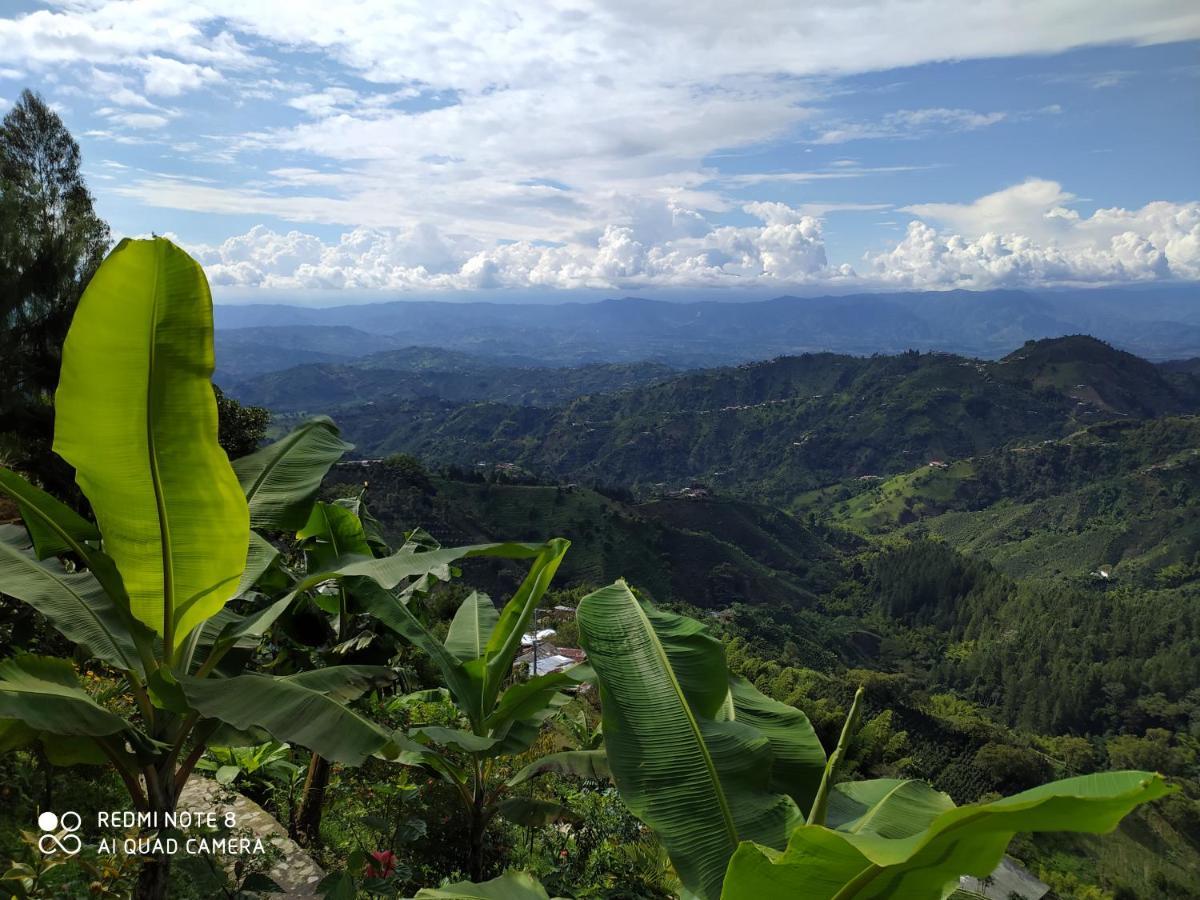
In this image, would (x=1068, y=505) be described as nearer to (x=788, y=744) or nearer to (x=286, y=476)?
(x=788, y=744)

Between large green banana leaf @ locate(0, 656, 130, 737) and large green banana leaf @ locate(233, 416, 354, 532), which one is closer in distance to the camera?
large green banana leaf @ locate(0, 656, 130, 737)

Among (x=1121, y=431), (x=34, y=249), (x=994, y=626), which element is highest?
(x=34, y=249)

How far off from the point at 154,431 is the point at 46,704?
912 millimetres

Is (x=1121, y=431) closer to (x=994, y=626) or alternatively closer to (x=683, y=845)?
(x=994, y=626)

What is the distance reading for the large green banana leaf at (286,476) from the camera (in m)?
3.18

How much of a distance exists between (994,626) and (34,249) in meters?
90.8

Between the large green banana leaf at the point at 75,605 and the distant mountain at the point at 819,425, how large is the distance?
474 ft

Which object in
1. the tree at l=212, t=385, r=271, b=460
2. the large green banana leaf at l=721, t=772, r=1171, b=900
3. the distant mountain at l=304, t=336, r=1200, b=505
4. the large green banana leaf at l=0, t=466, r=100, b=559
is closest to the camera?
the large green banana leaf at l=721, t=772, r=1171, b=900

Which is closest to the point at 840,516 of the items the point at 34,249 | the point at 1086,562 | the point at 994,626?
the point at 1086,562

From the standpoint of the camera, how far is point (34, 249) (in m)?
11.1

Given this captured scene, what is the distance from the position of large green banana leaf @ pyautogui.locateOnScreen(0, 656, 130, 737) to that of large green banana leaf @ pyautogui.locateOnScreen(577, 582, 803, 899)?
160 cm

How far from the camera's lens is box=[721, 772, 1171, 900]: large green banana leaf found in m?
1.34

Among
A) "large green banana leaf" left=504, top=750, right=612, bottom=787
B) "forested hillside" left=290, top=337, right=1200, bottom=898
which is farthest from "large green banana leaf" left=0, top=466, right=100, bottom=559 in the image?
"forested hillside" left=290, top=337, right=1200, bottom=898

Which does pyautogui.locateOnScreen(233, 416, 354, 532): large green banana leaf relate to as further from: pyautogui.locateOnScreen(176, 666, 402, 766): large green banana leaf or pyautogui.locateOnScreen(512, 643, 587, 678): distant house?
pyautogui.locateOnScreen(512, 643, 587, 678): distant house
